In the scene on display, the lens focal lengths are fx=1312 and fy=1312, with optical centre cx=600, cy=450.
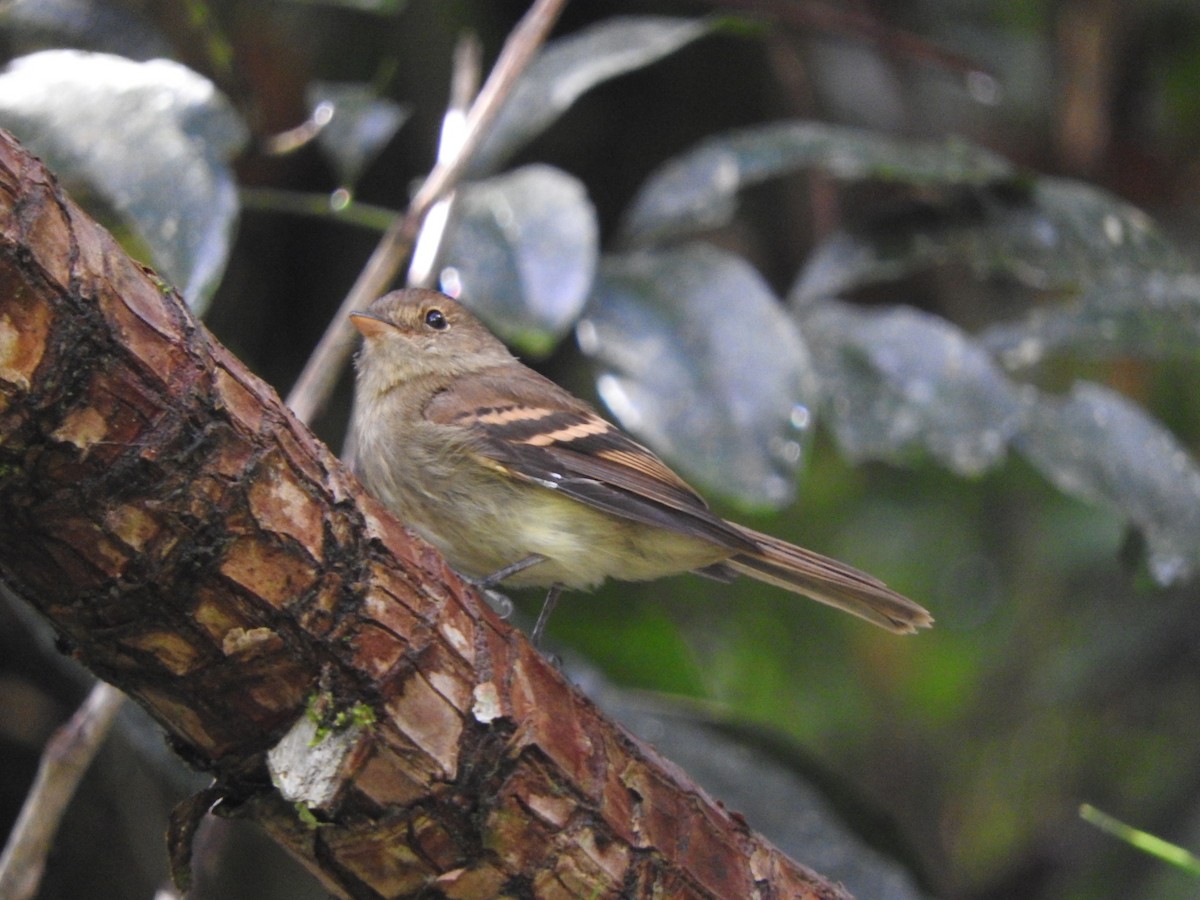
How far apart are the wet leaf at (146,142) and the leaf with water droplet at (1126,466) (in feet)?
6.31

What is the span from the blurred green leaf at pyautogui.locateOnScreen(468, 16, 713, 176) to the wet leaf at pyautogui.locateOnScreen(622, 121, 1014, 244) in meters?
0.33

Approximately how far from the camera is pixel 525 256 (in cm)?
301

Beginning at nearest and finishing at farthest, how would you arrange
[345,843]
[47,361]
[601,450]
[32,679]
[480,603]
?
[47,361], [345,843], [480,603], [601,450], [32,679]

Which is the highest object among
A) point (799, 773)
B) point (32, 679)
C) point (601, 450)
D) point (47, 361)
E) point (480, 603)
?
point (47, 361)

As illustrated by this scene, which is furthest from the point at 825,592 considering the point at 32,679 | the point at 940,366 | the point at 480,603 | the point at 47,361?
the point at 32,679

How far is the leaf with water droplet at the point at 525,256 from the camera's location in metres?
2.91

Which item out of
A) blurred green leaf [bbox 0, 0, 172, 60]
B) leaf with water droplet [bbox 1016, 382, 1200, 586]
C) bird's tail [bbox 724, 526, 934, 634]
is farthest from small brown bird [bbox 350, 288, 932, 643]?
blurred green leaf [bbox 0, 0, 172, 60]

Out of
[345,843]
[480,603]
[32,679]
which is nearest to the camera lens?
[345,843]

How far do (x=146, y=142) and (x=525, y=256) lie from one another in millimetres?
850

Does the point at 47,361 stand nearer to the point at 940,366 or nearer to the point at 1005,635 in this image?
the point at 940,366

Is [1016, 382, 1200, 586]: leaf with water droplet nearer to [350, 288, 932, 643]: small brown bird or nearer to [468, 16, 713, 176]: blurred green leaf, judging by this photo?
[350, 288, 932, 643]: small brown bird

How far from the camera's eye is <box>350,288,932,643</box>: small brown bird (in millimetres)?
2980

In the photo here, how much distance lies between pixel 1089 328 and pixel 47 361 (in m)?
2.69

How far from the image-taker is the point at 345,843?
191 cm
